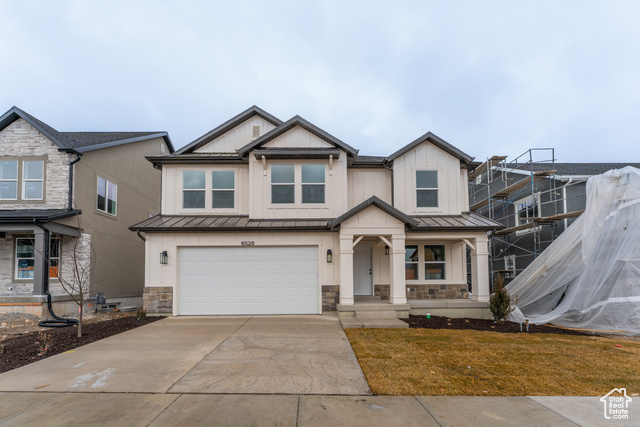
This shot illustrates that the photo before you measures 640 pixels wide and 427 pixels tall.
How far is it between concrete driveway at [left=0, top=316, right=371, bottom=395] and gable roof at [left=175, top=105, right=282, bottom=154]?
668 centimetres

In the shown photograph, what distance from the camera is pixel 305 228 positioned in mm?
11383

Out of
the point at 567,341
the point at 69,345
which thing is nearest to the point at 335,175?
the point at 567,341

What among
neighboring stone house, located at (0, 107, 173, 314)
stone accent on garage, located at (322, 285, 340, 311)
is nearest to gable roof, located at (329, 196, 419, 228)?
stone accent on garage, located at (322, 285, 340, 311)

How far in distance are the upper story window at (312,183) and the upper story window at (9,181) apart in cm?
1005

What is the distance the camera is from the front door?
41.4 ft

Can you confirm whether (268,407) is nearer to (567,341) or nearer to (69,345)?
(69,345)

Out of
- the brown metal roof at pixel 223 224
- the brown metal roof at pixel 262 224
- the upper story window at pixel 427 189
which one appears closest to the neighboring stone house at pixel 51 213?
the brown metal roof at pixel 223 224

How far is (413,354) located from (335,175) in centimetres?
687

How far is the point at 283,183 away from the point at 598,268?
9.39 metres

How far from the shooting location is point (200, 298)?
11484 mm

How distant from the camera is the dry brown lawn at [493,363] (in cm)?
489

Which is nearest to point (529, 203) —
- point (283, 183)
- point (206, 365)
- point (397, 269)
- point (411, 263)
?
point (411, 263)

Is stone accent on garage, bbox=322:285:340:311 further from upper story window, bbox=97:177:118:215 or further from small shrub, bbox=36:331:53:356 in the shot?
upper story window, bbox=97:177:118:215

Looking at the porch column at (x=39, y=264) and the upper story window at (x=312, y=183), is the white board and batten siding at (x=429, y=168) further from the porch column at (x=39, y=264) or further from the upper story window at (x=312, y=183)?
the porch column at (x=39, y=264)
